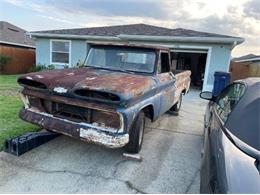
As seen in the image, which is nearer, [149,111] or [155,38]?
[149,111]

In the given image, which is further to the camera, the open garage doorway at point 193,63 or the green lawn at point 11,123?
the open garage doorway at point 193,63

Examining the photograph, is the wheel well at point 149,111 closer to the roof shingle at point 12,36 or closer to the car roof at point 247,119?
the car roof at point 247,119

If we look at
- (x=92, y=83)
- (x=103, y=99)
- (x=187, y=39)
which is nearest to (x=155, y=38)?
(x=187, y=39)

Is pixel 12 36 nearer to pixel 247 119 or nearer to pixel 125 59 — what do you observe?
pixel 125 59

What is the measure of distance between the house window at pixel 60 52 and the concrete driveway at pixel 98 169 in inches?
477

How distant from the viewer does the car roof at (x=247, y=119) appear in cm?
209

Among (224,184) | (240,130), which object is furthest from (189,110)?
(224,184)

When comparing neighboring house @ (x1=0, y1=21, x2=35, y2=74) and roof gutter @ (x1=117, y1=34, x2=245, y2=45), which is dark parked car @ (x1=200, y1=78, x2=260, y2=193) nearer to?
roof gutter @ (x1=117, y1=34, x2=245, y2=45)

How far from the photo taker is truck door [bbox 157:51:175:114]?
4.85 metres

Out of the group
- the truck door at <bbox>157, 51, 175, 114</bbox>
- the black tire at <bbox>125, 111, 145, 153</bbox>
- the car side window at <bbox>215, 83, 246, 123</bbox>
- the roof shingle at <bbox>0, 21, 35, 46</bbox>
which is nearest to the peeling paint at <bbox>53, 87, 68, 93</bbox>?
the black tire at <bbox>125, 111, 145, 153</bbox>

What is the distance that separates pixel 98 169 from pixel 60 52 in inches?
541

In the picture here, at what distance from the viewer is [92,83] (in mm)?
3549

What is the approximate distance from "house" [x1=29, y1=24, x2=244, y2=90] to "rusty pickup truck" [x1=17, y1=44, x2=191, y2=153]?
6781 millimetres

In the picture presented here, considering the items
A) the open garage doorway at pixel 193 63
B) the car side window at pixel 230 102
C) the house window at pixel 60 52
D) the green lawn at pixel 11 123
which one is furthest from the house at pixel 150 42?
the car side window at pixel 230 102
